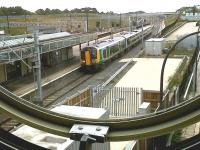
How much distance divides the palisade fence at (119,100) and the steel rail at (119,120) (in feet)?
33.8

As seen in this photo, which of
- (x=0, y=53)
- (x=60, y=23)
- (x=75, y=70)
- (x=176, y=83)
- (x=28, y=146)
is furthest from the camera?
(x=60, y=23)

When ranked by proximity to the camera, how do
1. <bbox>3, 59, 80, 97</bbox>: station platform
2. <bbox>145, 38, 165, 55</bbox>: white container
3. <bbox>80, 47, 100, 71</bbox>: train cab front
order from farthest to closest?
<bbox>145, 38, 165, 55</bbox>: white container
<bbox>80, 47, 100, 71</bbox>: train cab front
<bbox>3, 59, 80, 97</bbox>: station platform

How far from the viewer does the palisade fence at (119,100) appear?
12589mm

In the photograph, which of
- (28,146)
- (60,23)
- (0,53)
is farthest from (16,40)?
(60,23)

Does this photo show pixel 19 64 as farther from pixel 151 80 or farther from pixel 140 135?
pixel 140 135

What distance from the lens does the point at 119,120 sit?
6.36ft

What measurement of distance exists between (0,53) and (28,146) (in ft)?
43.5

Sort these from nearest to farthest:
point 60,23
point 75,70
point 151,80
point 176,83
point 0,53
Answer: point 0,53 → point 176,83 → point 151,80 → point 75,70 → point 60,23

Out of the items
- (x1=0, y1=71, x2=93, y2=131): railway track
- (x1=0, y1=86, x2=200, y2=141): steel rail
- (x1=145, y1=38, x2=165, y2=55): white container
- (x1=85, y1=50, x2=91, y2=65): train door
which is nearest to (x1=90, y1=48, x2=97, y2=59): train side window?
(x1=85, y1=50, x2=91, y2=65): train door

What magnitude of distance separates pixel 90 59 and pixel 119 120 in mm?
22437

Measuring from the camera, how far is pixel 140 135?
1.88 meters

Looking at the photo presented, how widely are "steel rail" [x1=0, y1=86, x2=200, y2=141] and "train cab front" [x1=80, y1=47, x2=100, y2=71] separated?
22.1 metres

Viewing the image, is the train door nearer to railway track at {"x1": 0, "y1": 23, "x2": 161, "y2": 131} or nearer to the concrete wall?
railway track at {"x1": 0, "y1": 23, "x2": 161, "y2": 131}

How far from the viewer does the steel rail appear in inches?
71.0
